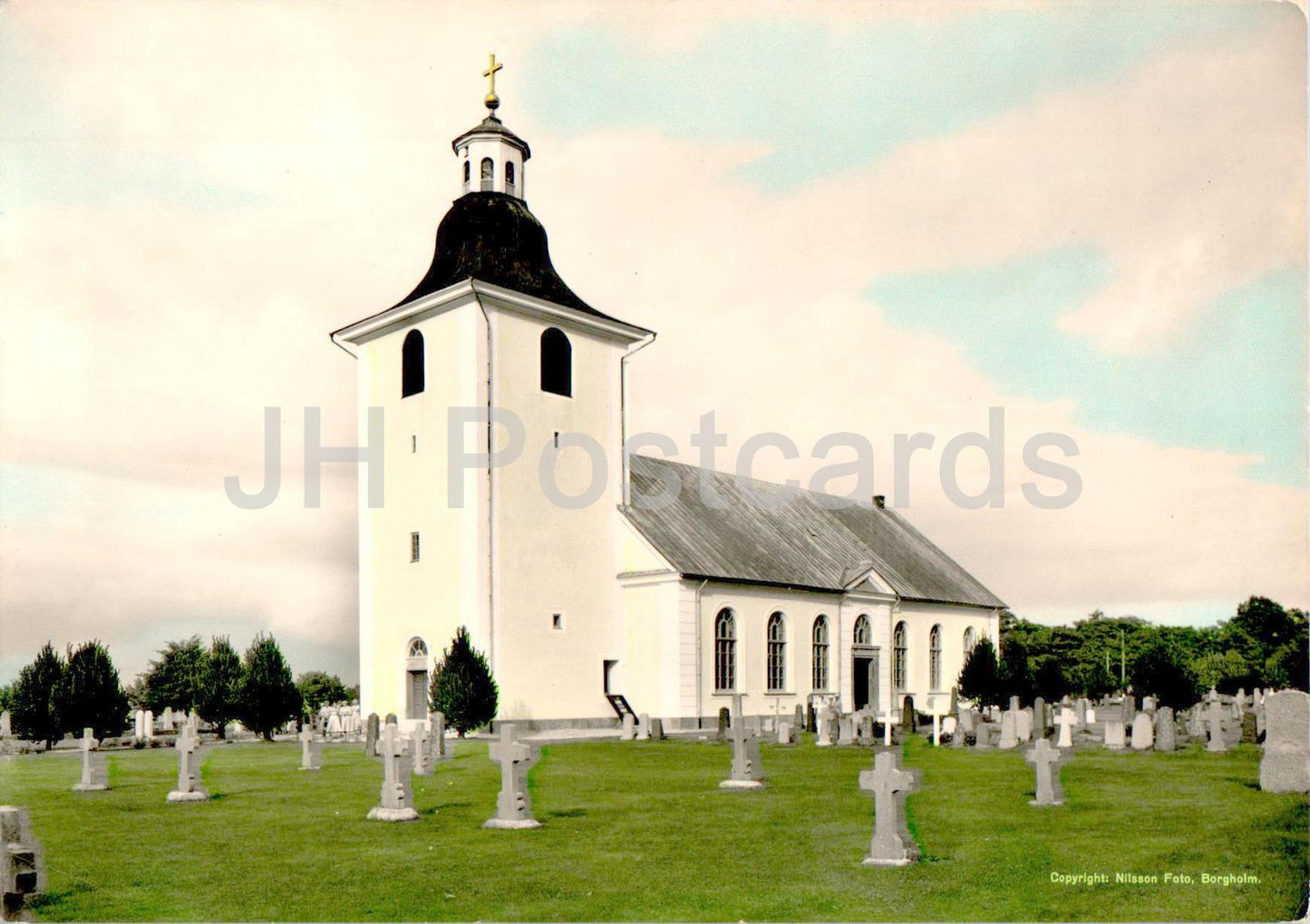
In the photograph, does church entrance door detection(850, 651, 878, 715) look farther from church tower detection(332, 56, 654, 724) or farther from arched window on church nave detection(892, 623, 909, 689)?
church tower detection(332, 56, 654, 724)

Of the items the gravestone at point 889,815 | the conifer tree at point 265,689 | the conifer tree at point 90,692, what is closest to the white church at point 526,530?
the conifer tree at point 265,689

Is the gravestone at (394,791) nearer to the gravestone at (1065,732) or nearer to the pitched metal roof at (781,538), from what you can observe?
the gravestone at (1065,732)

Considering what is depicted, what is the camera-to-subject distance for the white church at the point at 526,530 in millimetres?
30953

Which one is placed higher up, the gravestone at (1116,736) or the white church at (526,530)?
the white church at (526,530)

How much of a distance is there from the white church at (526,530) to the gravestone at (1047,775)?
1754 centimetres

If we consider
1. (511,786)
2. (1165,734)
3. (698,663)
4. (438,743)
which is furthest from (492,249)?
(511,786)

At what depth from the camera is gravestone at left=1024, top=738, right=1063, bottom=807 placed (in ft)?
49.2

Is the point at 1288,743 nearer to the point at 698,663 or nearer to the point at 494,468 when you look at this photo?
the point at 698,663

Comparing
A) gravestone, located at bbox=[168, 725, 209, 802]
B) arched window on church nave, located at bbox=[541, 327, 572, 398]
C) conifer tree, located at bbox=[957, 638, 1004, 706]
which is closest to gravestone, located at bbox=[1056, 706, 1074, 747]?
conifer tree, located at bbox=[957, 638, 1004, 706]

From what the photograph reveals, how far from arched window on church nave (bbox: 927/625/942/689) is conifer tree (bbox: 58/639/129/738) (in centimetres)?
2836

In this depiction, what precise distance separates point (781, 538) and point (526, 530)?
1218 centimetres

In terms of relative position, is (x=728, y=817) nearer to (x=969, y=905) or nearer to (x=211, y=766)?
(x=969, y=905)

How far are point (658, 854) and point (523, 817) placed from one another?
2352 millimetres

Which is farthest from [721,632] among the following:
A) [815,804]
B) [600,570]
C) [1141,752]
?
[815,804]
